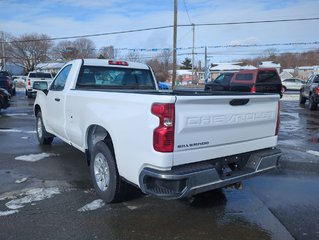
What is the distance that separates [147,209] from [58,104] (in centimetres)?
283

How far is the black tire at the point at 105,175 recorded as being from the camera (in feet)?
14.3

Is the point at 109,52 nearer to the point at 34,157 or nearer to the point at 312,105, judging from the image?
the point at 312,105

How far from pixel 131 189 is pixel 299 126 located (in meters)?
9.21

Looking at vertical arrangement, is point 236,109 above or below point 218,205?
above

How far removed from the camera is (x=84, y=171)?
20.2 feet

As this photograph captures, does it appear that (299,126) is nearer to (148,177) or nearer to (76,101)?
(76,101)

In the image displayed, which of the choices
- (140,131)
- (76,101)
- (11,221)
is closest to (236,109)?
(140,131)

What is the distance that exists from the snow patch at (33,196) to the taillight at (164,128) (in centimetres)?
221

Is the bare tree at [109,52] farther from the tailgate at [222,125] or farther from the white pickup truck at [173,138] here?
the tailgate at [222,125]

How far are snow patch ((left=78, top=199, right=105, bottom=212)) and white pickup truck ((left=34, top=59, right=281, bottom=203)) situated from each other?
0.09m

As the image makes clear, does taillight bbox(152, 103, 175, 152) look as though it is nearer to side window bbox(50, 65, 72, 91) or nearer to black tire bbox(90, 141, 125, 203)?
black tire bbox(90, 141, 125, 203)

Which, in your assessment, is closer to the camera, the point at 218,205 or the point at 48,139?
the point at 218,205

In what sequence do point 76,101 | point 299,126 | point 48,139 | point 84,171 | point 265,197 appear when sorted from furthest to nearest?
point 299,126 < point 48,139 < point 84,171 < point 76,101 < point 265,197

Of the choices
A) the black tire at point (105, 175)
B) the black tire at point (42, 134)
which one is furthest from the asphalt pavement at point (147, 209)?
the black tire at point (42, 134)
